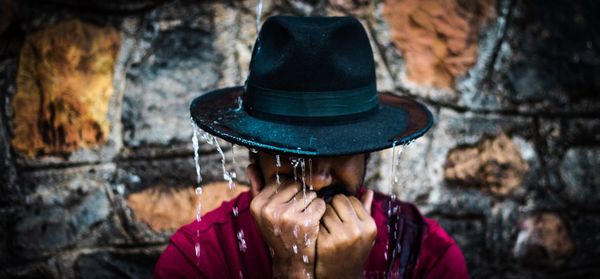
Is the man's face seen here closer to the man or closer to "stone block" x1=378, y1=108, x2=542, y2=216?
the man

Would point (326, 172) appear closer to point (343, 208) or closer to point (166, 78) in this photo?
point (343, 208)

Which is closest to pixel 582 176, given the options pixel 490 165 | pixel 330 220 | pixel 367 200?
pixel 490 165

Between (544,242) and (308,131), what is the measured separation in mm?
2152

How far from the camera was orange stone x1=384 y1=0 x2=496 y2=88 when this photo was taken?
263 cm

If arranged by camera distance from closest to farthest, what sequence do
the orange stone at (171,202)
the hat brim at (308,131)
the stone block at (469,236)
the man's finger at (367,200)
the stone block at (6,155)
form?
the hat brim at (308,131) < the man's finger at (367,200) < the stone block at (6,155) < the orange stone at (171,202) < the stone block at (469,236)

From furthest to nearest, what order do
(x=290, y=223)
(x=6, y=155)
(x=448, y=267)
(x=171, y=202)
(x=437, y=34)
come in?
1. (x=437, y=34)
2. (x=171, y=202)
3. (x=6, y=155)
4. (x=448, y=267)
5. (x=290, y=223)

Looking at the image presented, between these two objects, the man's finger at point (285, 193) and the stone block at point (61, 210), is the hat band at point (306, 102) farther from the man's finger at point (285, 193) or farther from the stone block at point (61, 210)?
the stone block at point (61, 210)

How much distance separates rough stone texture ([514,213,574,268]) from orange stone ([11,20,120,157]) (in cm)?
→ 243

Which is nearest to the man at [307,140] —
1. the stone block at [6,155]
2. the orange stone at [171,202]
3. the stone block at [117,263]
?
the orange stone at [171,202]

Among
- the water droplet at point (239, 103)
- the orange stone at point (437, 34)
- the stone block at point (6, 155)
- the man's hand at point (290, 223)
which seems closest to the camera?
the man's hand at point (290, 223)

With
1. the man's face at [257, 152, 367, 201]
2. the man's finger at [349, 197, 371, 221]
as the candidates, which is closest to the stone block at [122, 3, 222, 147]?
the man's face at [257, 152, 367, 201]

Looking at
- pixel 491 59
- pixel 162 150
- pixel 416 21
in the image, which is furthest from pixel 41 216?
pixel 491 59

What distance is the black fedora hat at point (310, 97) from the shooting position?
1.40 m

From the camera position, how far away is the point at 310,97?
142cm
